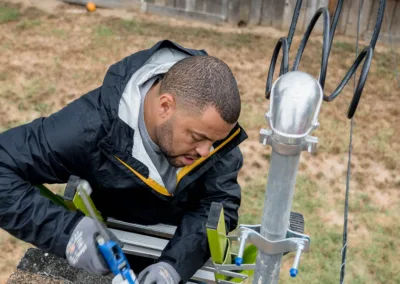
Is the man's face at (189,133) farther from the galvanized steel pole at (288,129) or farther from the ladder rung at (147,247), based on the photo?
the galvanized steel pole at (288,129)

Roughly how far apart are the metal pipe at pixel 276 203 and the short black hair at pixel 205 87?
29.5 inches

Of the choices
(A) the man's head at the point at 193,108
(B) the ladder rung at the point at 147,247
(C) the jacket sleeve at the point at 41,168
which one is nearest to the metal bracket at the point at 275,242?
(A) the man's head at the point at 193,108

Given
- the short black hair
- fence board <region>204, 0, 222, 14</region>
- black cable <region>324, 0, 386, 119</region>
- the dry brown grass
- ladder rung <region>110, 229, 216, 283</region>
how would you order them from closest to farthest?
1. black cable <region>324, 0, 386, 119</region>
2. the short black hair
3. ladder rung <region>110, 229, 216, 283</region>
4. the dry brown grass
5. fence board <region>204, 0, 222, 14</region>

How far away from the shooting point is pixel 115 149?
7.66 feet

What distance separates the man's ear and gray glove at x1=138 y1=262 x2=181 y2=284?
70cm

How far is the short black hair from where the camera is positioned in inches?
86.8

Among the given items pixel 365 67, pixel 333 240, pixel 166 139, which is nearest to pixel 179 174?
pixel 166 139

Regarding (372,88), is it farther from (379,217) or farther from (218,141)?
(218,141)

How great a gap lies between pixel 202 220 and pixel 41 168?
833 millimetres

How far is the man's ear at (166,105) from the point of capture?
2287 mm

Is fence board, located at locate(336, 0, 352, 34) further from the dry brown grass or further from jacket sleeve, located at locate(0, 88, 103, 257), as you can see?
jacket sleeve, located at locate(0, 88, 103, 257)

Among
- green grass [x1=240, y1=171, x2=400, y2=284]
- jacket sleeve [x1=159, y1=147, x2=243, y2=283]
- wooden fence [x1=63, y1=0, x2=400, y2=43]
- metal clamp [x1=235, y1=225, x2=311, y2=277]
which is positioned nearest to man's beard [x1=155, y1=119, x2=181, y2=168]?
jacket sleeve [x1=159, y1=147, x2=243, y2=283]

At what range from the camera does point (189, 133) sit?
2.29 metres

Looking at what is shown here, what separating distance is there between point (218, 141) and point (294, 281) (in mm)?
2088
